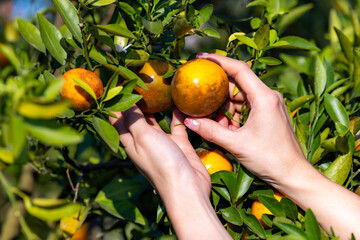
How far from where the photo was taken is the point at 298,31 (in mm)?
4281

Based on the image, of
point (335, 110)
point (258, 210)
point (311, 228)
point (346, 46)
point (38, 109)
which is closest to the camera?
point (38, 109)

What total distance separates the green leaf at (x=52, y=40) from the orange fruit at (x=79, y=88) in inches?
4.5

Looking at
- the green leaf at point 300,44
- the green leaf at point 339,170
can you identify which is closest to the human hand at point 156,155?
the green leaf at point 339,170

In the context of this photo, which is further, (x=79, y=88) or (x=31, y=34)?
(x=31, y=34)

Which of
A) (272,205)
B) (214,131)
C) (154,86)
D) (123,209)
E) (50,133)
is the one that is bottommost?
(123,209)

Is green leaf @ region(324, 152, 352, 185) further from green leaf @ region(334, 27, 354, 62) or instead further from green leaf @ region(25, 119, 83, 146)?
green leaf @ region(25, 119, 83, 146)

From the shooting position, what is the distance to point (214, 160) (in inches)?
40.9

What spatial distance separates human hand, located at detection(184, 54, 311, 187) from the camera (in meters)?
0.97

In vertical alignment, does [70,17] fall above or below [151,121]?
above

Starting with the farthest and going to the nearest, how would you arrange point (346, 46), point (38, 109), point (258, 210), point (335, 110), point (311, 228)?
point (346, 46) < point (335, 110) < point (258, 210) < point (311, 228) < point (38, 109)

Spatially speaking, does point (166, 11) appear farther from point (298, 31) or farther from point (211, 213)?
point (298, 31)

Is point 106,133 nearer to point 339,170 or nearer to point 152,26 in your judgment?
point 152,26

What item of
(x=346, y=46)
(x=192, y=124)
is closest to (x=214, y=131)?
(x=192, y=124)

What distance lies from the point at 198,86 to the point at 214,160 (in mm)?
223
